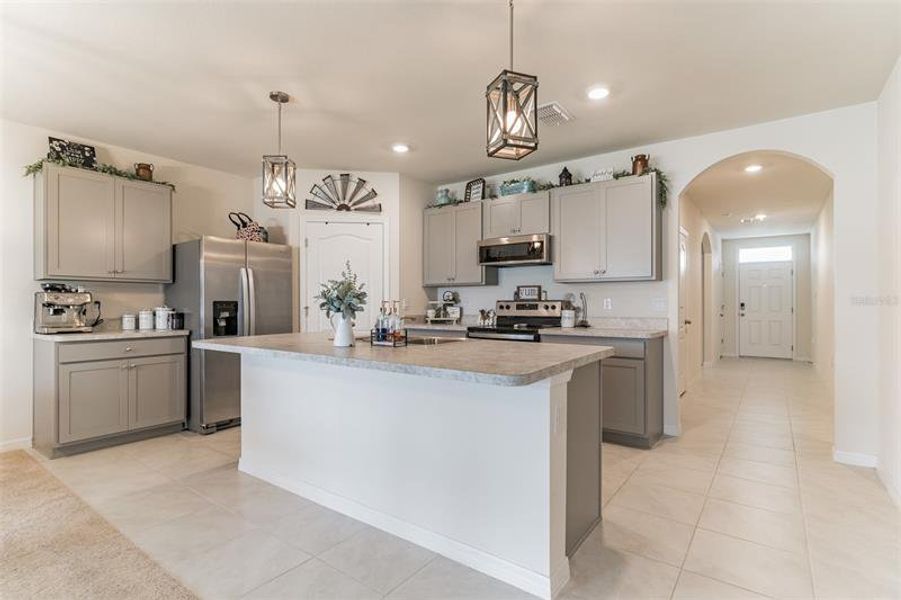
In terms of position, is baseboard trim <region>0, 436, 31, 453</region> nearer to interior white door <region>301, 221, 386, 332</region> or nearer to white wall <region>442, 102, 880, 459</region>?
interior white door <region>301, 221, 386, 332</region>

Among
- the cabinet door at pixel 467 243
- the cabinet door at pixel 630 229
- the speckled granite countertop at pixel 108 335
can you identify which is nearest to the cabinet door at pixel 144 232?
the speckled granite countertop at pixel 108 335

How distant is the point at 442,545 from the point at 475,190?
382 cm

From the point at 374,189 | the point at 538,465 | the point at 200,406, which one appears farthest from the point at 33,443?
the point at 538,465

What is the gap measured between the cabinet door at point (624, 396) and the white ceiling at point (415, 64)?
1.94 m

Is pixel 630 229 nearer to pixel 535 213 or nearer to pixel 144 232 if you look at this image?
pixel 535 213

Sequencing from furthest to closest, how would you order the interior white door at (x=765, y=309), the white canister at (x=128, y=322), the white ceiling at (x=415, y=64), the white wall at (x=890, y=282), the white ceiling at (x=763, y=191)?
the interior white door at (x=765, y=309) → the white ceiling at (x=763, y=191) → the white canister at (x=128, y=322) → the white wall at (x=890, y=282) → the white ceiling at (x=415, y=64)

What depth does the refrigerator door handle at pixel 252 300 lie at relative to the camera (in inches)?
172

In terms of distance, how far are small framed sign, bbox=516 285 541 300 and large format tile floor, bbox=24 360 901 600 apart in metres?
1.72

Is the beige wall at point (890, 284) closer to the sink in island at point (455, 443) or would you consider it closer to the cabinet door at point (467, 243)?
the sink in island at point (455, 443)

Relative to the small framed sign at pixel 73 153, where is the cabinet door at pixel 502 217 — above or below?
below

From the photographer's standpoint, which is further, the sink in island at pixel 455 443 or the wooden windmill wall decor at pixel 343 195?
the wooden windmill wall decor at pixel 343 195

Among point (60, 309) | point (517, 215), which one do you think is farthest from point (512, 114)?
point (60, 309)

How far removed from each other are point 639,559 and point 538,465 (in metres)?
0.75

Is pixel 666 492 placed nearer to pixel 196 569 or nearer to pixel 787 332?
pixel 196 569
